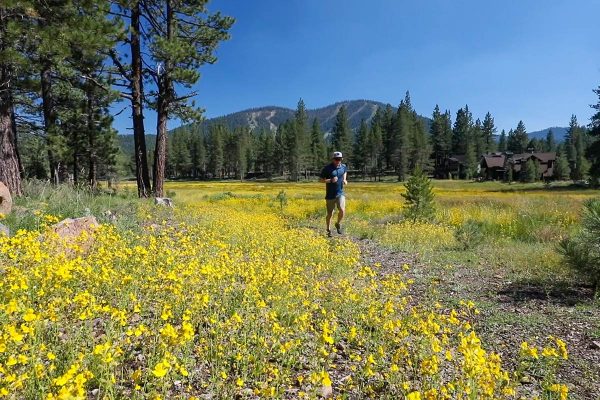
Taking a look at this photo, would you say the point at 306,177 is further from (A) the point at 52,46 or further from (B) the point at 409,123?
(A) the point at 52,46

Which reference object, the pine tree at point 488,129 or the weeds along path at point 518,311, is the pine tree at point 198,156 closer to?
the pine tree at point 488,129

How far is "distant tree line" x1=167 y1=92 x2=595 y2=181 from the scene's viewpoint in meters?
79.8

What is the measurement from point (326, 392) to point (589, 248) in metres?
5.03

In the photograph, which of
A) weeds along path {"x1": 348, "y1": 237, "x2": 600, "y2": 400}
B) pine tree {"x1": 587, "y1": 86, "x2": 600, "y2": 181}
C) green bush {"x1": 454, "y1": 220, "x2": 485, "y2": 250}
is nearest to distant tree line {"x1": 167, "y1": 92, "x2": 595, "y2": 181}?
pine tree {"x1": 587, "y1": 86, "x2": 600, "y2": 181}

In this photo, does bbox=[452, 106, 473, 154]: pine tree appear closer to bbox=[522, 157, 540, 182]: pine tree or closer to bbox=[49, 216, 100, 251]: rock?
bbox=[522, 157, 540, 182]: pine tree

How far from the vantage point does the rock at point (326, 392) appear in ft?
9.79

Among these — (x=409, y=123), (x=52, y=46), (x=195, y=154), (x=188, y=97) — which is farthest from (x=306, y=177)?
(x=52, y=46)

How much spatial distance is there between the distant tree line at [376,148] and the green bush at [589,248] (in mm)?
70723

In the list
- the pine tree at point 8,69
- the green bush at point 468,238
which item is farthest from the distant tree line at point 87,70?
the green bush at point 468,238

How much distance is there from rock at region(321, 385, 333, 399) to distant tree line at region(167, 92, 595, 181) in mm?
74683

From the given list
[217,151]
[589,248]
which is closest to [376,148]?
[217,151]

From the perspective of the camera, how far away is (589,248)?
18.8ft

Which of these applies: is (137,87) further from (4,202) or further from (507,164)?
(507,164)

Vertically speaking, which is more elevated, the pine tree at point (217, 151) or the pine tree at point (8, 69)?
the pine tree at point (217, 151)
